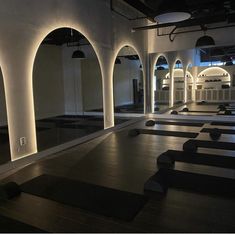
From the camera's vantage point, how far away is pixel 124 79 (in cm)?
755

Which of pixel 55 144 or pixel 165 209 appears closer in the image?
pixel 165 209

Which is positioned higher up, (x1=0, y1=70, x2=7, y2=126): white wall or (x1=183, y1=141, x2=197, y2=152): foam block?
(x1=0, y1=70, x2=7, y2=126): white wall

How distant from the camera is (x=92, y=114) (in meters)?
6.28

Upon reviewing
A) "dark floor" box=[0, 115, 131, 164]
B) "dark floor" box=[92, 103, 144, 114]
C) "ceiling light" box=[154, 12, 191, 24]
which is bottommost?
"dark floor" box=[0, 115, 131, 164]

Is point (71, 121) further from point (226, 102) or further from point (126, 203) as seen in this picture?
point (226, 102)

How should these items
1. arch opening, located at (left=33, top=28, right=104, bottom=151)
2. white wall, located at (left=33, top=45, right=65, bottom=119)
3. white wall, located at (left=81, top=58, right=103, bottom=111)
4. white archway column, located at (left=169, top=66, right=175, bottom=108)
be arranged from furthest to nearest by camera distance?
white archway column, located at (left=169, top=66, right=175, bottom=108) → white wall, located at (left=81, top=58, right=103, bottom=111) → arch opening, located at (left=33, top=28, right=104, bottom=151) → white wall, located at (left=33, top=45, right=65, bottom=119)

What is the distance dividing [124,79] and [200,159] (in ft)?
13.9

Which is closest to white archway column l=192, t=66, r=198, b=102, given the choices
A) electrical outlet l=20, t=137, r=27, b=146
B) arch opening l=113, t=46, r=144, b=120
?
arch opening l=113, t=46, r=144, b=120

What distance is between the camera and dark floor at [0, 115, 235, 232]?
222cm

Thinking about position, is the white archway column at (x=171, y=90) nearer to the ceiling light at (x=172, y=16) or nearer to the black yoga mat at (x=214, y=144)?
the black yoga mat at (x=214, y=144)

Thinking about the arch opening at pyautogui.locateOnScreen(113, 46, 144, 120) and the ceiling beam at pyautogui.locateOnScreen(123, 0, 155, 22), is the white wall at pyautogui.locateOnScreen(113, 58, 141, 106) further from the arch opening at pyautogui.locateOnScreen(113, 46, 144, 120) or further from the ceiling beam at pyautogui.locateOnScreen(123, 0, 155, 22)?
the ceiling beam at pyautogui.locateOnScreen(123, 0, 155, 22)

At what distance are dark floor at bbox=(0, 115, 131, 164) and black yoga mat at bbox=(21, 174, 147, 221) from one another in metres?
0.86

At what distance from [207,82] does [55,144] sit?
19.6 feet

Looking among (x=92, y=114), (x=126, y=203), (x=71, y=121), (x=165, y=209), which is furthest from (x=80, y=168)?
(x=92, y=114)
